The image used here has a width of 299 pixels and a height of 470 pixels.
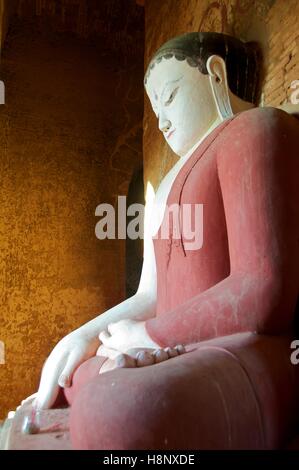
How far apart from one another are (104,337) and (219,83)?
1.30 m

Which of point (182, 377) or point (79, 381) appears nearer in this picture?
point (182, 377)

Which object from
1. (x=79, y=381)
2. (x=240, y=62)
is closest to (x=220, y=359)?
(x=79, y=381)

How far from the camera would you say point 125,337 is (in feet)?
6.09

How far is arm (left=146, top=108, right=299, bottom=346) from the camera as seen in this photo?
1.46m

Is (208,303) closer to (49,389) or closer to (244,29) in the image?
(49,389)

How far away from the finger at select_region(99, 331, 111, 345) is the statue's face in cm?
98

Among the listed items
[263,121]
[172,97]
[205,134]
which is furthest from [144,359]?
[172,97]

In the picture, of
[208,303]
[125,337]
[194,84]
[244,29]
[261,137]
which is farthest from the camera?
[244,29]

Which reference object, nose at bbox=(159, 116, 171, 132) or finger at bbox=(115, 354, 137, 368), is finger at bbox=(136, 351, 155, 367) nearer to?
finger at bbox=(115, 354, 137, 368)

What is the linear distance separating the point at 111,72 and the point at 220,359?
5709 millimetres

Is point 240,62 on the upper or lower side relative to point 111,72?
lower

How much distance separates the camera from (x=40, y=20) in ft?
20.2

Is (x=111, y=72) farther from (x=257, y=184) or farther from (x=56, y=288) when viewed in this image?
(x=257, y=184)

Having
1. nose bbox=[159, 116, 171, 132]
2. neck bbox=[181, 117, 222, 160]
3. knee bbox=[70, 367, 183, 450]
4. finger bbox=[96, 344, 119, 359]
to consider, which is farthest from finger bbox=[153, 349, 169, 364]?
nose bbox=[159, 116, 171, 132]
